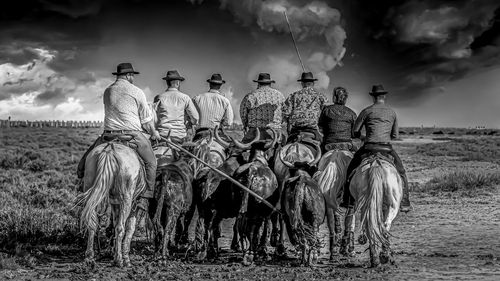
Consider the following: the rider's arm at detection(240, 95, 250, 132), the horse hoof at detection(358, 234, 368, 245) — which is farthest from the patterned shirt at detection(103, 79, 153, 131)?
the horse hoof at detection(358, 234, 368, 245)

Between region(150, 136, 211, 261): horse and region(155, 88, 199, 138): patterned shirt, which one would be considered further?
region(155, 88, 199, 138): patterned shirt

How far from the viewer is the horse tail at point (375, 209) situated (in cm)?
877

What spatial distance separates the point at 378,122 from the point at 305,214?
6.70ft

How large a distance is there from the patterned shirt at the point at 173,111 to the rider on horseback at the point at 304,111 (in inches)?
76.5

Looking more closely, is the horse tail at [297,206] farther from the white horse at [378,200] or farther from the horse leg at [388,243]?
the horse leg at [388,243]

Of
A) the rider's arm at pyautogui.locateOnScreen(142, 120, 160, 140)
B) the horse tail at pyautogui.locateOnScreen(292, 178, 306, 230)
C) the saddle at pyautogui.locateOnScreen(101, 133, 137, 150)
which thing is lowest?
the horse tail at pyautogui.locateOnScreen(292, 178, 306, 230)

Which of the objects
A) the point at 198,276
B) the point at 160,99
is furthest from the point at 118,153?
the point at 160,99

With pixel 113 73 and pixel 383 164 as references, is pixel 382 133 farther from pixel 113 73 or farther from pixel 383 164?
pixel 113 73

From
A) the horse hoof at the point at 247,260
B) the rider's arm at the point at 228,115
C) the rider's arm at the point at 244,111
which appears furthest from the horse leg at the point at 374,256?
the rider's arm at the point at 228,115

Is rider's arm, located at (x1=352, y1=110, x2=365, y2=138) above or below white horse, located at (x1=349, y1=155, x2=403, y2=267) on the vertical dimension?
above

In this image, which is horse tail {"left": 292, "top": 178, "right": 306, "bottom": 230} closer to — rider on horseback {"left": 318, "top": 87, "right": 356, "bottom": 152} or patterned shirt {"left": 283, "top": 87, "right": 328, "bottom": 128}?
rider on horseback {"left": 318, "top": 87, "right": 356, "bottom": 152}

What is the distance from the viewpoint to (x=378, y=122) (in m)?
9.70

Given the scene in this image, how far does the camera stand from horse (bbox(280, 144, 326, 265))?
8.95 meters

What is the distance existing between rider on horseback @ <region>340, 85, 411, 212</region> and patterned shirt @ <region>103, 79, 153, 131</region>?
3639 millimetres
